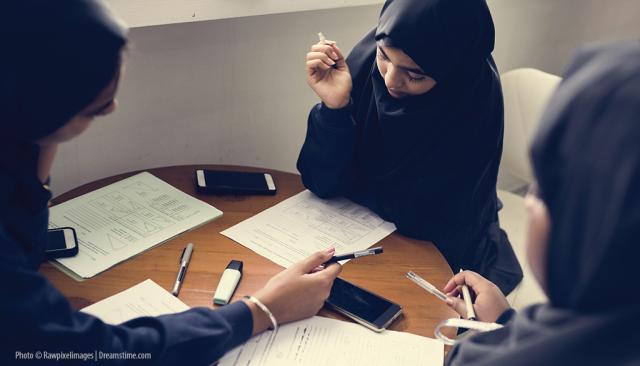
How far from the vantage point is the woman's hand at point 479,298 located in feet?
3.64

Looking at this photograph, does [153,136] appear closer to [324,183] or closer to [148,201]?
[148,201]

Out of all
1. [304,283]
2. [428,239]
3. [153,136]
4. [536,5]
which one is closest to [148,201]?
[153,136]

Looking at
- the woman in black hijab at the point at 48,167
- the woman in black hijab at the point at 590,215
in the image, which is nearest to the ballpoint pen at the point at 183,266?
the woman in black hijab at the point at 48,167

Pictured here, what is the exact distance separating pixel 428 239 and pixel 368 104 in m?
0.36

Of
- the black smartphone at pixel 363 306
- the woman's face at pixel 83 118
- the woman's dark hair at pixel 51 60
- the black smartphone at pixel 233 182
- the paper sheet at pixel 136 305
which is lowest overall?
the black smartphone at pixel 363 306

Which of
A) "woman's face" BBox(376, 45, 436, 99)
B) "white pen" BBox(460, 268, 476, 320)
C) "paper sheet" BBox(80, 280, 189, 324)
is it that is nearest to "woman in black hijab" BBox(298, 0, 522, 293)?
"woman's face" BBox(376, 45, 436, 99)

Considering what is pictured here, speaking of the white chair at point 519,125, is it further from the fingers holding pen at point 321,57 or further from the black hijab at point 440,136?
the fingers holding pen at point 321,57

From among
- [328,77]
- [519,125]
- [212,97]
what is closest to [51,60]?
[328,77]

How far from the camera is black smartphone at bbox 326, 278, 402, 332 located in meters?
1.07

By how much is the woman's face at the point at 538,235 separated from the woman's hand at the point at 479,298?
1.34 feet

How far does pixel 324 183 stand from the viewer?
4.73 feet

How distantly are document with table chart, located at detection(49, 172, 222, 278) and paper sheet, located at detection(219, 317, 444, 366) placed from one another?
1.15 ft

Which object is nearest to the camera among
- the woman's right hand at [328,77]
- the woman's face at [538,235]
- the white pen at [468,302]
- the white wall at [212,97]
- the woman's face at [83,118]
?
the woman's face at [538,235]

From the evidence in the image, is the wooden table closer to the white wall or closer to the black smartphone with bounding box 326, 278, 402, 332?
the black smartphone with bounding box 326, 278, 402, 332
